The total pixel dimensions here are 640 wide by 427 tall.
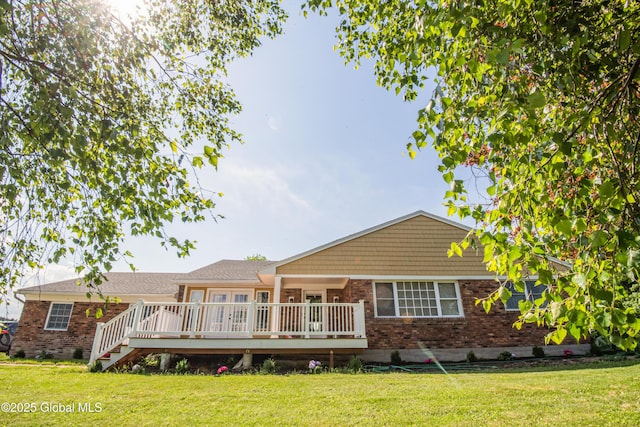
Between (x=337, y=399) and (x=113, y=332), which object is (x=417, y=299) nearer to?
(x=337, y=399)

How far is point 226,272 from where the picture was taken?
15281mm

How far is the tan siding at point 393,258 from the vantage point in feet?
40.3

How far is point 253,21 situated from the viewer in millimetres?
6008

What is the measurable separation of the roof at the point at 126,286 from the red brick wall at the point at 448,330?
8438 mm

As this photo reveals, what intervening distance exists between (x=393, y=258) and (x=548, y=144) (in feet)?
34.3

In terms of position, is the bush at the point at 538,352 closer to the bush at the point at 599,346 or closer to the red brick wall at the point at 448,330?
the red brick wall at the point at 448,330

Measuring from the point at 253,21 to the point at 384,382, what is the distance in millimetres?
7684

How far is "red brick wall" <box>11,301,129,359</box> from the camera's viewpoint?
1445cm

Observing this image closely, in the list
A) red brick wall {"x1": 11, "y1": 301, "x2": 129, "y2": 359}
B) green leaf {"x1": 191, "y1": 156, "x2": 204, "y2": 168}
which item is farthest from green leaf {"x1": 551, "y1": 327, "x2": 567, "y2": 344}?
red brick wall {"x1": 11, "y1": 301, "x2": 129, "y2": 359}

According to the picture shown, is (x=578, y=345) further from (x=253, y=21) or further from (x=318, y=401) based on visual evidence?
(x=253, y=21)

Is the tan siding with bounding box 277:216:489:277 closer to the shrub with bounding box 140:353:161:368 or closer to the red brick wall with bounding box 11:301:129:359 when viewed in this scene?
the shrub with bounding box 140:353:161:368

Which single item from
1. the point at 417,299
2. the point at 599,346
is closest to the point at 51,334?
the point at 417,299

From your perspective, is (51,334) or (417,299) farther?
(51,334)

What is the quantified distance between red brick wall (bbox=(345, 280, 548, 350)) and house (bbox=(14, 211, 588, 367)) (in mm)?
34
